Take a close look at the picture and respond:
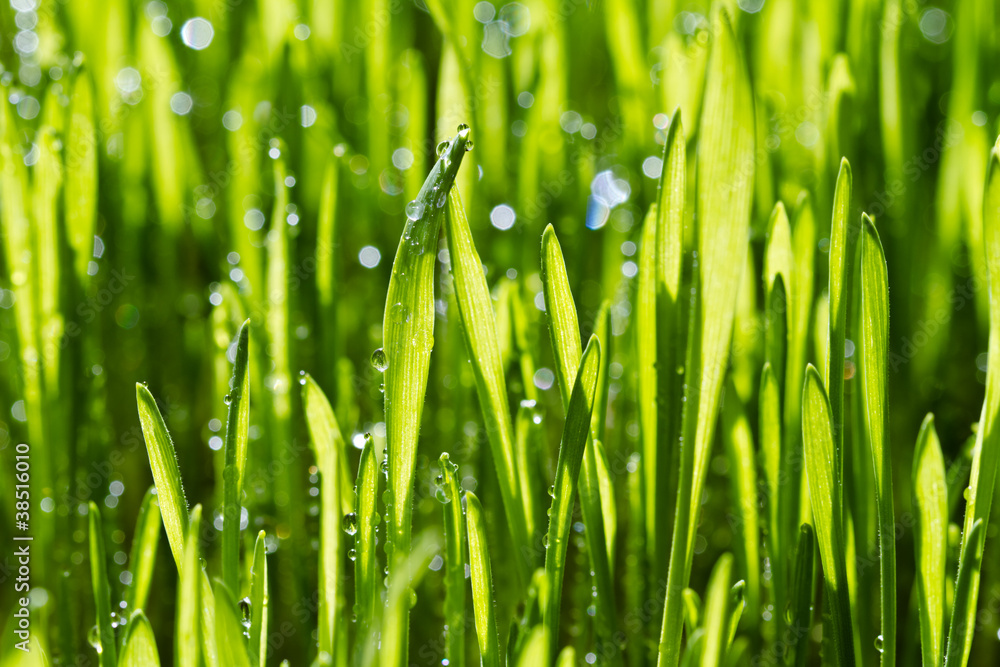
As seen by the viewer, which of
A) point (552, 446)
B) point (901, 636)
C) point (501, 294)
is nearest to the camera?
point (501, 294)

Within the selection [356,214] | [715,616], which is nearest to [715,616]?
[715,616]

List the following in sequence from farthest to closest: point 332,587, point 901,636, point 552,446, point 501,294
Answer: point 552,446 < point 901,636 < point 501,294 < point 332,587

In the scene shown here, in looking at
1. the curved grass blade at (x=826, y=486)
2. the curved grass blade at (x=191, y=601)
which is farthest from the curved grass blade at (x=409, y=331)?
the curved grass blade at (x=826, y=486)

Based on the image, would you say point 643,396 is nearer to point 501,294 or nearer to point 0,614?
point 501,294

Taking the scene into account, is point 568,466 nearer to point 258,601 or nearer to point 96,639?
point 258,601

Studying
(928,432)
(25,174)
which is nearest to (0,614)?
(25,174)

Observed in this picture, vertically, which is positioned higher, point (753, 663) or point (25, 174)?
point (25, 174)

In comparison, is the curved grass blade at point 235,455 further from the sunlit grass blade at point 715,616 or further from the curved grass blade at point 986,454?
the curved grass blade at point 986,454
